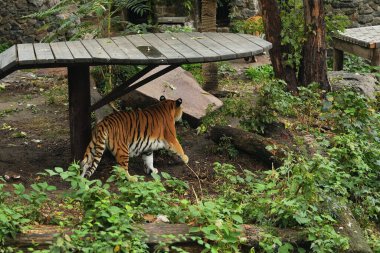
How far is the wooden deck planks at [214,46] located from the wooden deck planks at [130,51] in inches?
30.2

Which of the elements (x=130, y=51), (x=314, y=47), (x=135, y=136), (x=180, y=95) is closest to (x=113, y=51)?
(x=130, y=51)

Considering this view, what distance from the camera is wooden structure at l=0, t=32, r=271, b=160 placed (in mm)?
6887

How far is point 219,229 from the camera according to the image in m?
5.40

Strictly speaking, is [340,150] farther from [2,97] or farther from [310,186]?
[2,97]

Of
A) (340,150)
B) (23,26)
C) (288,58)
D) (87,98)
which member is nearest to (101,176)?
(87,98)

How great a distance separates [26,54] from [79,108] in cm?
95

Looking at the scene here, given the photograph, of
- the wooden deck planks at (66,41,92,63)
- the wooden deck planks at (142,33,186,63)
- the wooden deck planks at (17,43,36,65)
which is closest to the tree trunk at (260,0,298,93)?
the wooden deck planks at (142,33,186,63)

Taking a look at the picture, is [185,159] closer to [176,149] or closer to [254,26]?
[176,149]

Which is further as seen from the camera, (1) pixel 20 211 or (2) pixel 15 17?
(2) pixel 15 17

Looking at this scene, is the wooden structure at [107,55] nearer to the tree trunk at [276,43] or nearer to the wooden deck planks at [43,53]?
the wooden deck planks at [43,53]

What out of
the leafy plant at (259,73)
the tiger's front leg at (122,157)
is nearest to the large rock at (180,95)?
the tiger's front leg at (122,157)

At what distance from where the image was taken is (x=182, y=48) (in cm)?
757

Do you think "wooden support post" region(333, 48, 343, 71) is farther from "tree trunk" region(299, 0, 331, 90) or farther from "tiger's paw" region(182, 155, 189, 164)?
"tiger's paw" region(182, 155, 189, 164)

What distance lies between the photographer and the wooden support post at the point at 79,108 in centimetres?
759
